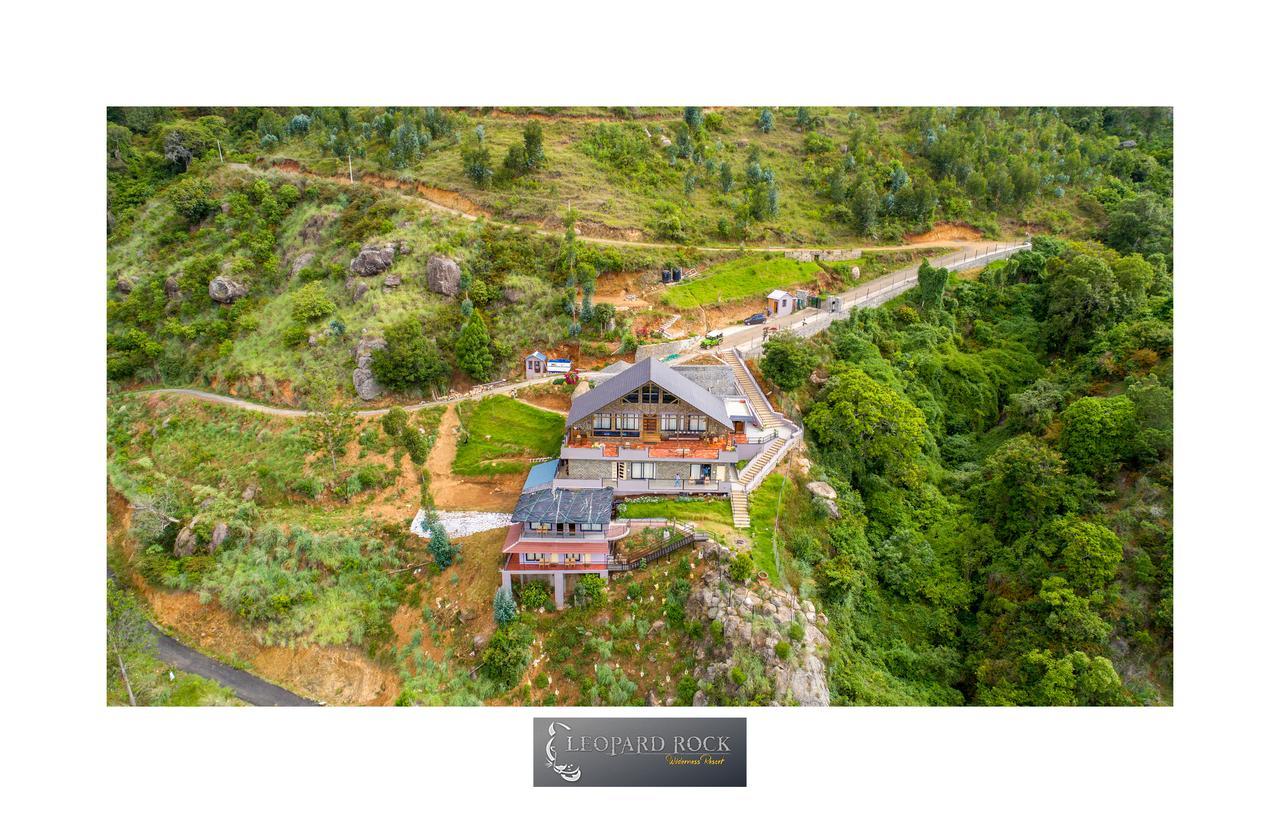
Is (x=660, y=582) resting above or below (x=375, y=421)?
below

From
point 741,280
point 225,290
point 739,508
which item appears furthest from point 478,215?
point 739,508

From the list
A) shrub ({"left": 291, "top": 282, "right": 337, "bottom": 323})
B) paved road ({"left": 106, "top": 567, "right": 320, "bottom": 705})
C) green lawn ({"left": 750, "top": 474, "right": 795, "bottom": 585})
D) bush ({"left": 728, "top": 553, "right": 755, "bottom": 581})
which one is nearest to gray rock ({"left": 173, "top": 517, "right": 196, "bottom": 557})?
paved road ({"left": 106, "top": 567, "right": 320, "bottom": 705})

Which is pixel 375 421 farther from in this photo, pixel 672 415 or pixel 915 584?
pixel 915 584

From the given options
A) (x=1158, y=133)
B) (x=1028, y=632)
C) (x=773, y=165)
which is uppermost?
(x=1158, y=133)

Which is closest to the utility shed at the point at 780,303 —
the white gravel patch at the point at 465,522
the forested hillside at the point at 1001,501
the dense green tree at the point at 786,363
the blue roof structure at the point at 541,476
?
the forested hillside at the point at 1001,501

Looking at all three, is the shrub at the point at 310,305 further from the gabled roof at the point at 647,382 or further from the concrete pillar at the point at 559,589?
the concrete pillar at the point at 559,589
